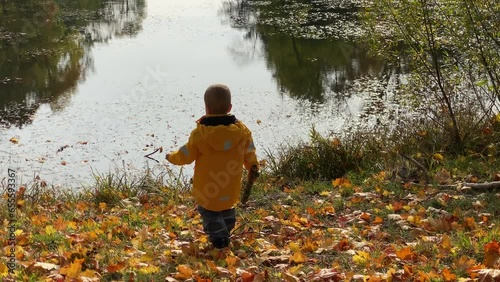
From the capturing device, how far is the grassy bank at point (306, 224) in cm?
363

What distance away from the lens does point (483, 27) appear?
24.3 feet

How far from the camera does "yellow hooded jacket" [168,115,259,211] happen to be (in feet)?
13.9

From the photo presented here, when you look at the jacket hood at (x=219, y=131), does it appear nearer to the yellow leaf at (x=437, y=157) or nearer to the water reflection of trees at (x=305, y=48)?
the yellow leaf at (x=437, y=157)

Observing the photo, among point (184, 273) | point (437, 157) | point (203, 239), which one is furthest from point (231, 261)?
point (437, 157)

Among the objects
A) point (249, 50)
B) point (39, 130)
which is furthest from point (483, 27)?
point (249, 50)

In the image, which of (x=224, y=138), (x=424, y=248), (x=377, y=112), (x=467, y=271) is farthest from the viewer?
(x=377, y=112)

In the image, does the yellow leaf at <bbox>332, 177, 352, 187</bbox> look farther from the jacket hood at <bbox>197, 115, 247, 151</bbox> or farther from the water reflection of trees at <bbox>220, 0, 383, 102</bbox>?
the water reflection of trees at <bbox>220, 0, 383, 102</bbox>

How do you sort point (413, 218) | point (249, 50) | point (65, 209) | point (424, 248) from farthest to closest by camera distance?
point (249, 50), point (65, 209), point (413, 218), point (424, 248)

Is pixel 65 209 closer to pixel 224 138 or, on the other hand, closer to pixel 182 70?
pixel 224 138

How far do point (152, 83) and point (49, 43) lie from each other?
9718mm

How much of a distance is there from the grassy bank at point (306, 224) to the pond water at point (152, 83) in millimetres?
2994

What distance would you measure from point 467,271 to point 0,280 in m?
2.79

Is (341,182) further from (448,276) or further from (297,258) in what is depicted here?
(448,276)

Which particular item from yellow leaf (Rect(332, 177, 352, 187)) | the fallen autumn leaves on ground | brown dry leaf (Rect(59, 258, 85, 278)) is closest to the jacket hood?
the fallen autumn leaves on ground
